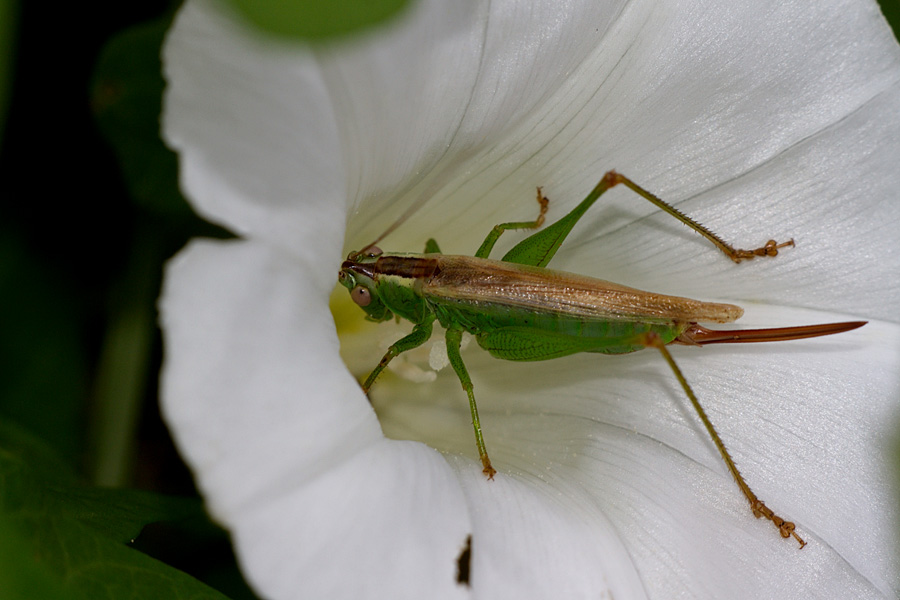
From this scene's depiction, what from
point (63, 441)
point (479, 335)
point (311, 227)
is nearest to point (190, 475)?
point (63, 441)

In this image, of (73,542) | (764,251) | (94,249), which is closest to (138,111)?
Answer: (94,249)

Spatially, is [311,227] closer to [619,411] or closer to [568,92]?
[568,92]

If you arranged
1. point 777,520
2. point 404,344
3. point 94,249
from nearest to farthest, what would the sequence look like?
point 777,520 < point 404,344 < point 94,249

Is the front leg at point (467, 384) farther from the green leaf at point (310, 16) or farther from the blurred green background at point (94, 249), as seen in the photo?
the green leaf at point (310, 16)

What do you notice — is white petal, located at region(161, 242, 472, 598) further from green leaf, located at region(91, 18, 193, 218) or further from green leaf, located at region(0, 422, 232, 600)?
green leaf, located at region(91, 18, 193, 218)

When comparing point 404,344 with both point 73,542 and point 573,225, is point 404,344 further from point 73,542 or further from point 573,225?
point 73,542

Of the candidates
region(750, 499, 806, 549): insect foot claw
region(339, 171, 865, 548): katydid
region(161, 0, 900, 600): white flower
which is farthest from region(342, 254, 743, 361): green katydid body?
region(750, 499, 806, 549): insect foot claw

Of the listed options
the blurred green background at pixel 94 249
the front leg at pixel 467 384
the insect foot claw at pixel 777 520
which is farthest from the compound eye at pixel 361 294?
the insect foot claw at pixel 777 520
